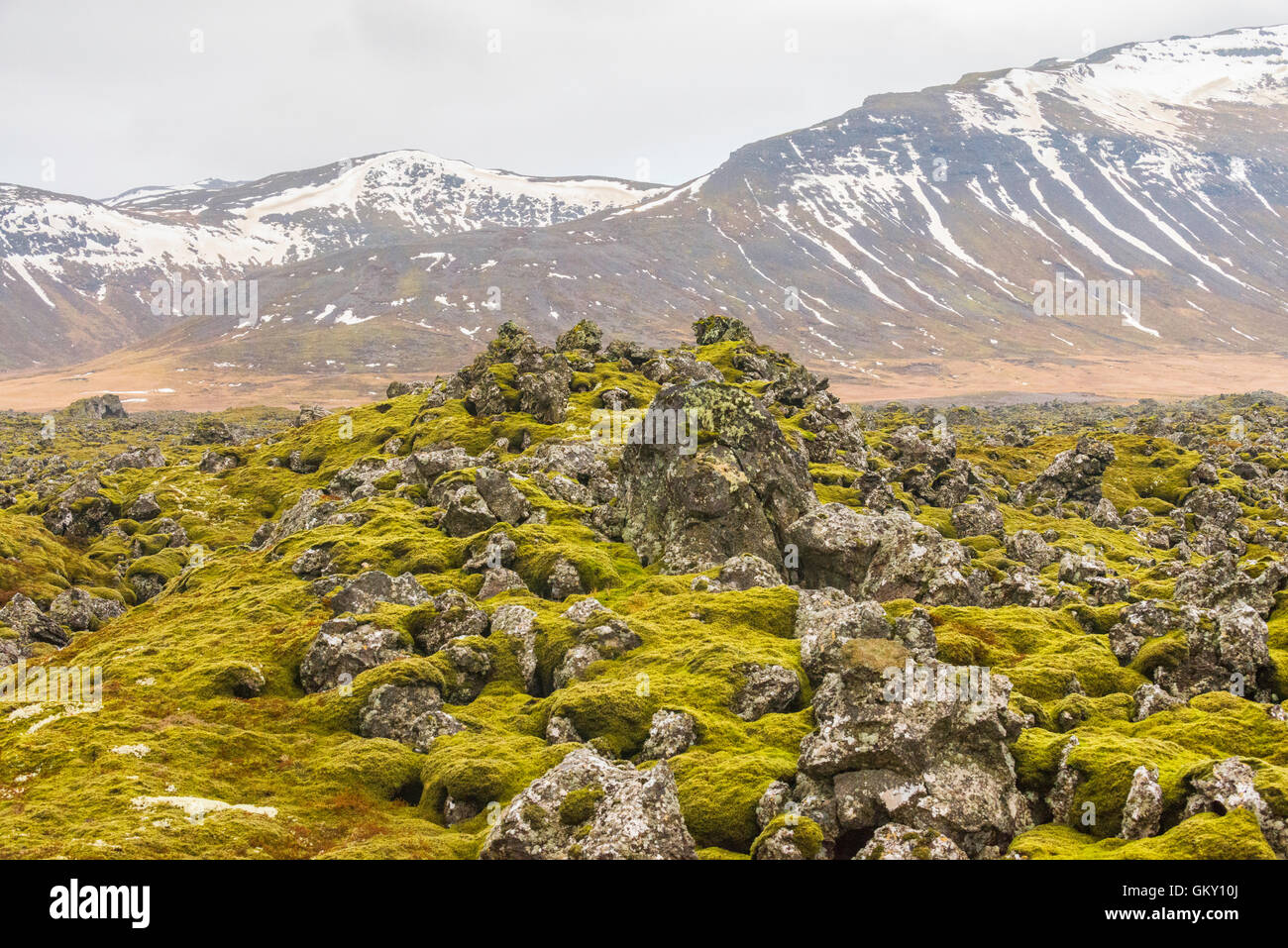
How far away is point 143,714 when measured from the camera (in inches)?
869

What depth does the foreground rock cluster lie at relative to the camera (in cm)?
1655

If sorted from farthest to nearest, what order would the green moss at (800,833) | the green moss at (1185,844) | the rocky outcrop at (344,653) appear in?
the rocky outcrop at (344,653) < the green moss at (800,833) < the green moss at (1185,844)

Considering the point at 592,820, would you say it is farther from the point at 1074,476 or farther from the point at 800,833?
the point at 1074,476

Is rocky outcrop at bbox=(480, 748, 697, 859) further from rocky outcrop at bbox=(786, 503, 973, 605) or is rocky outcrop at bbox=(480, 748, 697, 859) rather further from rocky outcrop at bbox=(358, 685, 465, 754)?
rocky outcrop at bbox=(786, 503, 973, 605)

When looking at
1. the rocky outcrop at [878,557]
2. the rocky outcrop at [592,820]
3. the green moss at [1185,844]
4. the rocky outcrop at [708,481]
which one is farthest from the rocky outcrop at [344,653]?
the green moss at [1185,844]

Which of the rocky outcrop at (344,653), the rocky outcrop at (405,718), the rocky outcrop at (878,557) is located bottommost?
the rocky outcrop at (405,718)

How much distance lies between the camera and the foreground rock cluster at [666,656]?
54.3ft

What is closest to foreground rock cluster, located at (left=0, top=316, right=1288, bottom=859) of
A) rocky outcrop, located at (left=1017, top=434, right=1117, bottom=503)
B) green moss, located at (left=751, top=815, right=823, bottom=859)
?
green moss, located at (left=751, top=815, right=823, bottom=859)

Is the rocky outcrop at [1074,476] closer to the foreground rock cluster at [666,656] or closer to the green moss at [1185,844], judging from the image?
the foreground rock cluster at [666,656]

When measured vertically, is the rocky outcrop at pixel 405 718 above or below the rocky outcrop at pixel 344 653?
below

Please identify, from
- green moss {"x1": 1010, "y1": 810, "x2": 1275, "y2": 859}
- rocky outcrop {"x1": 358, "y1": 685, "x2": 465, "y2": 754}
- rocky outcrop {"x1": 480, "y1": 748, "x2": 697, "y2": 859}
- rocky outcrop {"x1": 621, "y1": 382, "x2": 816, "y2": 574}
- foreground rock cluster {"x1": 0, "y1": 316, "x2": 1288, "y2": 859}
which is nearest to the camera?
green moss {"x1": 1010, "y1": 810, "x2": 1275, "y2": 859}
